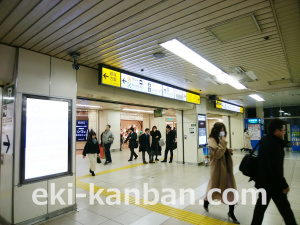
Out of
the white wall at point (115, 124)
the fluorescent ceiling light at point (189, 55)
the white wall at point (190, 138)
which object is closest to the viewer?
the fluorescent ceiling light at point (189, 55)

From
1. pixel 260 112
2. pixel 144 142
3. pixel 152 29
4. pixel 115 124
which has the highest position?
pixel 152 29

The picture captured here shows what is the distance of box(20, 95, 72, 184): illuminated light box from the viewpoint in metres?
3.32

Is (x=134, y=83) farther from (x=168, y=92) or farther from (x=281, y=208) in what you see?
(x=281, y=208)

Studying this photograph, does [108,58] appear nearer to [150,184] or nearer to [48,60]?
[48,60]

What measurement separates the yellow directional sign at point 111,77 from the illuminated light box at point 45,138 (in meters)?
0.84

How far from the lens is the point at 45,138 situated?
11.7 feet

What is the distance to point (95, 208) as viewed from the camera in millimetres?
3811

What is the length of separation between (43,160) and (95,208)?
131cm

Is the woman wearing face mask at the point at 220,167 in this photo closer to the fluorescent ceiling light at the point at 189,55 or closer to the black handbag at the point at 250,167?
the black handbag at the point at 250,167

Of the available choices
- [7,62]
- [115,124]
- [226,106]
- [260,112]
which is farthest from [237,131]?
[7,62]

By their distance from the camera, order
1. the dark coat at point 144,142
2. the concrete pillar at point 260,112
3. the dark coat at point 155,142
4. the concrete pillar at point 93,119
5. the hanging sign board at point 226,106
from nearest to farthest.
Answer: the dark coat at point 155,142 → the dark coat at point 144,142 → the hanging sign board at point 226,106 → the concrete pillar at point 93,119 → the concrete pillar at point 260,112

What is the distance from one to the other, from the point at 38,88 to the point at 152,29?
86.3 inches

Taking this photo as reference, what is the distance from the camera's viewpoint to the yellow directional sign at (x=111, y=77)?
165 inches

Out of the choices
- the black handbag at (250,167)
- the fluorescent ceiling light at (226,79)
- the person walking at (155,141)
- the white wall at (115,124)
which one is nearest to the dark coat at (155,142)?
the person walking at (155,141)
